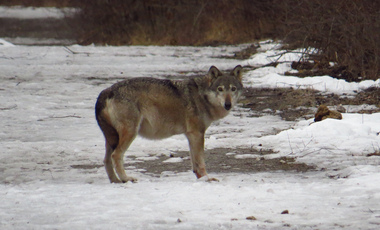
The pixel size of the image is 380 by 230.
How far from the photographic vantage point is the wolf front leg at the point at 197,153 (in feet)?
21.5

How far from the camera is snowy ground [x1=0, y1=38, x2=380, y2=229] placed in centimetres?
457

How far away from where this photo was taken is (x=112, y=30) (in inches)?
1150

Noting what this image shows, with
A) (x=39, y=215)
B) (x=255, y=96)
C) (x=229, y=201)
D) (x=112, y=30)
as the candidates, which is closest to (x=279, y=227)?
(x=229, y=201)

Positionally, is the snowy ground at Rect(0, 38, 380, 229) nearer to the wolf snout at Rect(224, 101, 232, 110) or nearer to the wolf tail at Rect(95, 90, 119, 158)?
the wolf tail at Rect(95, 90, 119, 158)

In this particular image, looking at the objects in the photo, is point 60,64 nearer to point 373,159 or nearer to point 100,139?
point 100,139

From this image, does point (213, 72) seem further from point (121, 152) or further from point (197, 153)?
point (121, 152)

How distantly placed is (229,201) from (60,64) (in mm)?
15263

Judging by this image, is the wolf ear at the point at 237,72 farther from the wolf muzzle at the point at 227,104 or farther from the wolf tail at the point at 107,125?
the wolf tail at the point at 107,125

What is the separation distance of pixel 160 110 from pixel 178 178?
0.96 metres

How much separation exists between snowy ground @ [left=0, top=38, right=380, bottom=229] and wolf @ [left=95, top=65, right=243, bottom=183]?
46 cm

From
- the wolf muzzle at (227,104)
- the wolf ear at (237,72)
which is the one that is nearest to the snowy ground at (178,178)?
the wolf muzzle at (227,104)

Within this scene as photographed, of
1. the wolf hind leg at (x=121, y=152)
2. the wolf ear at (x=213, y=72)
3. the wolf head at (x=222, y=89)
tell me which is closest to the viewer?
the wolf hind leg at (x=121, y=152)

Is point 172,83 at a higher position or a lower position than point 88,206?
higher

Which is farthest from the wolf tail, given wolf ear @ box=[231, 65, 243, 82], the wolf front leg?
wolf ear @ box=[231, 65, 243, 82]
